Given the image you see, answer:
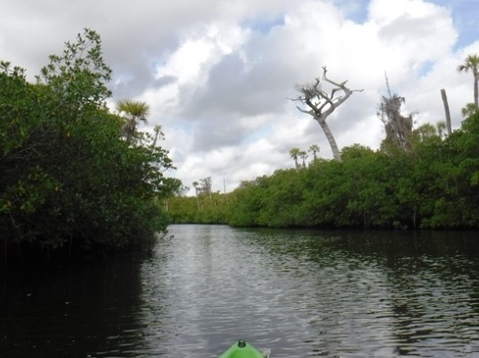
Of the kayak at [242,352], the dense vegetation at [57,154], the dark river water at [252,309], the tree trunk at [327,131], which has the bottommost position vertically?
the dark river water at [252,309]

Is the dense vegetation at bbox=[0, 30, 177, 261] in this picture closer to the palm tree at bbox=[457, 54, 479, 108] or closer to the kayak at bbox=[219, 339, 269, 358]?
the kayak at bbox=[219, 339, 269, 358]

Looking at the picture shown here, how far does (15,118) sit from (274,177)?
91.4 m

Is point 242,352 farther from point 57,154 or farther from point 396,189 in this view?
point 396,189

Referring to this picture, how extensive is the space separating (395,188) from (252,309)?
4928 centimetres

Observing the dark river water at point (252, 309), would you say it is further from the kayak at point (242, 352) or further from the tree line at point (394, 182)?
the tree line at point (394, 182)

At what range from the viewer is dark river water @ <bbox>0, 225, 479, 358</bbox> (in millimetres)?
12125

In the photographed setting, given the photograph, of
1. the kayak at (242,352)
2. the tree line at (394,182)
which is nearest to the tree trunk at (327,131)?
the tree line at (394,182)

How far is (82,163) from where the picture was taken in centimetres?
2225

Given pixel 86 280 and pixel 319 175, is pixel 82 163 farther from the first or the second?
pixel 319 175

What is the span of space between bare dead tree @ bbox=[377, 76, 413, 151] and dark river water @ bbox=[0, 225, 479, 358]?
3835 cm

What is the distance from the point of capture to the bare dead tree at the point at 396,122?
6475 cm

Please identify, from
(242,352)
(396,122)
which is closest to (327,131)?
(396,122)

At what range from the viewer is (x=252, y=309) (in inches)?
654

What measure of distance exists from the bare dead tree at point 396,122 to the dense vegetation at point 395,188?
42.8 inches
